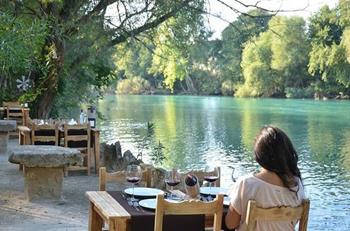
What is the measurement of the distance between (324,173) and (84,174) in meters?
7.47

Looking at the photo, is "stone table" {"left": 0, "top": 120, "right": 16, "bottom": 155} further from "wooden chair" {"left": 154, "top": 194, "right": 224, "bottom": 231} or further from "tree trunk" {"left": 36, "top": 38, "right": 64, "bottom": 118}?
"wooden chair" {"left": 154, "top": 194, "right": 224, "bottom": 231}

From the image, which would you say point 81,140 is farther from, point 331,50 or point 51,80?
point 331,50

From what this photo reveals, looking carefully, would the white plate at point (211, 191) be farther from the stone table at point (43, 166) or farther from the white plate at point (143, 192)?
the stone table at point (43, 166)

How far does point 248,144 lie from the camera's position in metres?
19.1

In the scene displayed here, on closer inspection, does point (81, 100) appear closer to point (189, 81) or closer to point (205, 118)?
point (205, 118)

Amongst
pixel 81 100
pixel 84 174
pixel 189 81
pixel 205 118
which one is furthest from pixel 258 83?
pixel 84 174

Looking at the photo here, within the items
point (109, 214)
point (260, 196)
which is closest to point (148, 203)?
point (109, 214)

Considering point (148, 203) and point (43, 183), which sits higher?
point (148, 203)

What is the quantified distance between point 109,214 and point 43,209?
3040 mm

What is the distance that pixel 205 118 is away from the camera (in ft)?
99.1

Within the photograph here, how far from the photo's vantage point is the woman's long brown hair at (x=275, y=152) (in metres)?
2.74

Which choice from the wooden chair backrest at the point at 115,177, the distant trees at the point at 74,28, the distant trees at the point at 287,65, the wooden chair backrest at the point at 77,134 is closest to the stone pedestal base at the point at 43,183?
the wooden chair backrest at the point at 77,134

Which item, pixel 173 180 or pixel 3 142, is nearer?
pixel 173 180

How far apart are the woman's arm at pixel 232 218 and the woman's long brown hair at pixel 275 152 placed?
271 mm
